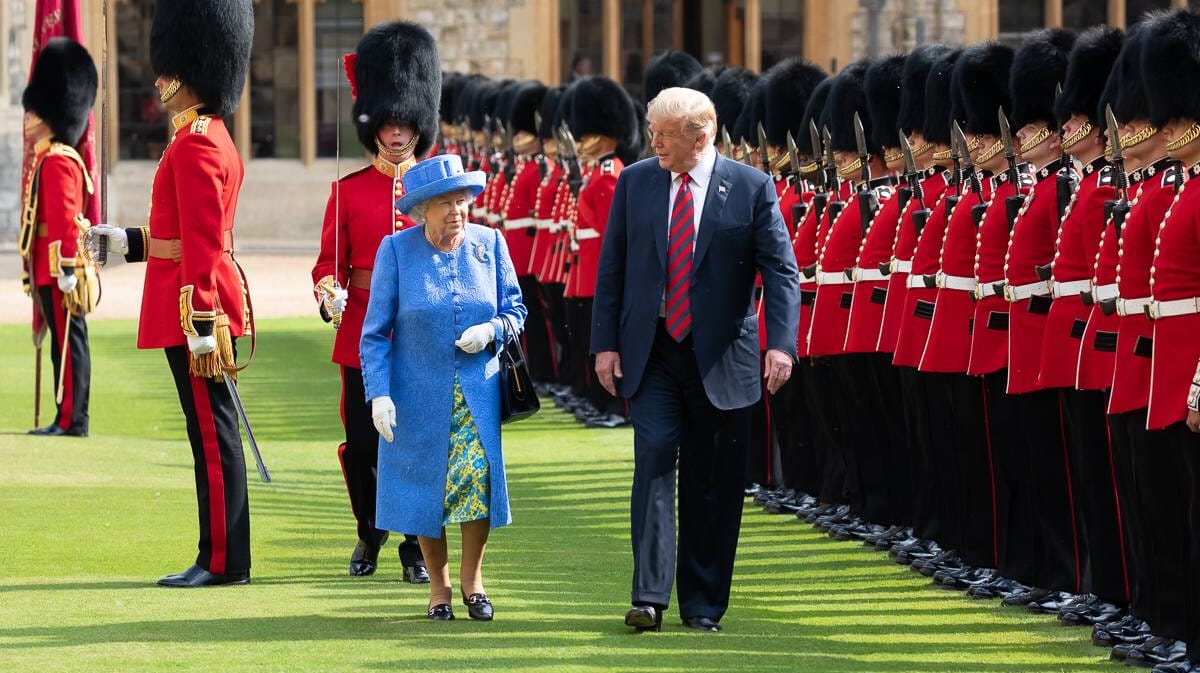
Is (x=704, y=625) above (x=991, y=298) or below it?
below

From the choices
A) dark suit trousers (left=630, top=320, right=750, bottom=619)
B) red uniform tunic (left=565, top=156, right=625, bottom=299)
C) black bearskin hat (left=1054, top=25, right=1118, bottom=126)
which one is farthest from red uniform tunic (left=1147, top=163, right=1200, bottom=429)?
red uniform tunic (left=565, top=156, right=625, bottom=299)

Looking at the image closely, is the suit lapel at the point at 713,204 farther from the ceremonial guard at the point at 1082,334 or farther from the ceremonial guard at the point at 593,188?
the ceremonial guard at the point at 593,188

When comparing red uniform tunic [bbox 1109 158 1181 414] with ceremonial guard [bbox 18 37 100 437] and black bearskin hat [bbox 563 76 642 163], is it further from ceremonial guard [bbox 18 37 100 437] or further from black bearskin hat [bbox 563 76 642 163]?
black bearskin hat [bbox 563 76 642 163]

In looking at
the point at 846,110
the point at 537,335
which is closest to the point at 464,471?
the point at 846,110

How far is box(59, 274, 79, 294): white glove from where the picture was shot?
1080cm

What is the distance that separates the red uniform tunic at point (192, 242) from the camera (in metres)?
6.83

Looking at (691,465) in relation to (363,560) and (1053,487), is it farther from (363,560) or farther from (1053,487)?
(363,560)

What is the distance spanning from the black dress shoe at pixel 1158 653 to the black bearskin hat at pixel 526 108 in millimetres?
9827

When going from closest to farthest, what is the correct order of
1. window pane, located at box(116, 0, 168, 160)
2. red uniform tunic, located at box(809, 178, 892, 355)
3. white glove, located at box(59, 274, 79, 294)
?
1. red uniform tunic, located at box(809, 178, 892, 355)
2. white glove, located at box(59, 274, 79, 294)
3. window pane, located at box(116, 0, 168, 160)

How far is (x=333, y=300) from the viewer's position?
6918 millimetres

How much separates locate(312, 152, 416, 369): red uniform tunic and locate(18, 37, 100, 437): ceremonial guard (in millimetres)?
4015

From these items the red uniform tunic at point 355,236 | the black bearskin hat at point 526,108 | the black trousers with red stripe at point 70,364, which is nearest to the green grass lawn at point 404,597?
the black trousers with red stripe at point 70,364

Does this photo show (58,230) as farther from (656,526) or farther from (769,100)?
(656,526)

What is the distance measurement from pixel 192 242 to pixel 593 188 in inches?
203
